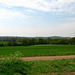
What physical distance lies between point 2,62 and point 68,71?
5.15 m

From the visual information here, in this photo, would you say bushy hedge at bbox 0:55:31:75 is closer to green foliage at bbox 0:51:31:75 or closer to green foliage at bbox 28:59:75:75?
green foliage at bbox 0:51:31:75

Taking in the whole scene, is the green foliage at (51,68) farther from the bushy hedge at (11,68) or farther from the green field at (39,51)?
the green field at (39,51)

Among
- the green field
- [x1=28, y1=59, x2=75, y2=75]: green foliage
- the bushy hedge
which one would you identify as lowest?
the green field

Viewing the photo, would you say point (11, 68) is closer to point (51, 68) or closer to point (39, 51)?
point (51, 68)

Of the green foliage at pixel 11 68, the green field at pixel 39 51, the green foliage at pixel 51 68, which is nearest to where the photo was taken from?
the green foliage at pixel 11 68

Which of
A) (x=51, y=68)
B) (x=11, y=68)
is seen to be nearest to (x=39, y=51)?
(x=51, y=68)

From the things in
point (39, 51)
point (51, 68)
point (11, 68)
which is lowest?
point (39, 51)

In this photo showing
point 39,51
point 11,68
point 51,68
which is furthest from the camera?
point 39,51

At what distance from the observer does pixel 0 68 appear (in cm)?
702

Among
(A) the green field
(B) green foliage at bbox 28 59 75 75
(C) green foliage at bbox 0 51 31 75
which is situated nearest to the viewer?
(C) green foliage at bbox 0 51 31 75

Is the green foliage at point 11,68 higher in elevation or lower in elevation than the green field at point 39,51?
higher

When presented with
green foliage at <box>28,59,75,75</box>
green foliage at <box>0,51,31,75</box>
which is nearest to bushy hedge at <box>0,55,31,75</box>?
green foliage at <box>0,51,31,75</box>

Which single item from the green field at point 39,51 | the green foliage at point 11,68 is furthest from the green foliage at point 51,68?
the green field at point 39,51

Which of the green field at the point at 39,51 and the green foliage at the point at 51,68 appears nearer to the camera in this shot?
the green foliage at the point at 51,68
